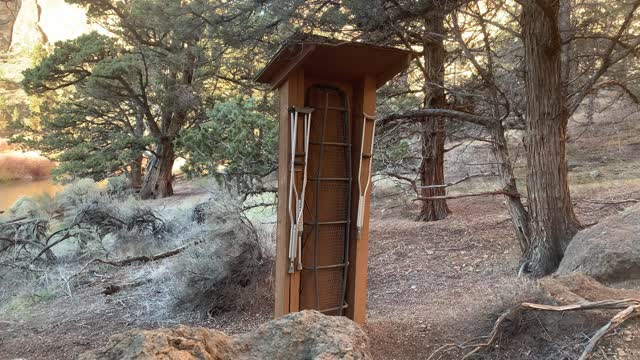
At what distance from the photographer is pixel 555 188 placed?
18.0 feet

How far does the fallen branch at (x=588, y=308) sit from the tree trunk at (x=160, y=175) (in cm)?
1831

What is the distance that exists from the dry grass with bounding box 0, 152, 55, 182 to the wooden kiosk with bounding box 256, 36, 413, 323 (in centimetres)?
3159

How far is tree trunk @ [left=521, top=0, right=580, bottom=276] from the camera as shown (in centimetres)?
542

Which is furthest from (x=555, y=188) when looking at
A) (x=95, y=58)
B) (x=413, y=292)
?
(x=95, y=58)

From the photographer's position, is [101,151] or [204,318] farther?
[101,151]

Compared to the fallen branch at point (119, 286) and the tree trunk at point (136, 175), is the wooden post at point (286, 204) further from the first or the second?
the tree trunk at point (136, 175)

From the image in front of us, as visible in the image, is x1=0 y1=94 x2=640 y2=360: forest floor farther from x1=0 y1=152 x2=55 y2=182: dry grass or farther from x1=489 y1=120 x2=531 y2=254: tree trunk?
x1=0 y1=152 x2=55 y2=182: dry grass

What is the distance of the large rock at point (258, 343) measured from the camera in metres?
2.05

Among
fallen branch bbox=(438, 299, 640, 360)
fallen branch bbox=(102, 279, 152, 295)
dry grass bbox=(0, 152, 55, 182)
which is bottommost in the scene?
fallen branch bbox=(102, 279, 152, 295)

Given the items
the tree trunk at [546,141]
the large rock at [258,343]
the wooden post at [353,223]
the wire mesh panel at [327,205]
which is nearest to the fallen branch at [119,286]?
the wire mesh panel at [327,205]

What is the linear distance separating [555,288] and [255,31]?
198 inches

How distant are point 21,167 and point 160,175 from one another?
1723cm

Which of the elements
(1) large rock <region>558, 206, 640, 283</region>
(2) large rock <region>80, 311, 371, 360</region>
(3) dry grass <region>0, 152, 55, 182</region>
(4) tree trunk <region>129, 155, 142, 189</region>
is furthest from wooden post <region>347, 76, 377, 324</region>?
(3) dry grass <region>0, 152, 55, 182</region>

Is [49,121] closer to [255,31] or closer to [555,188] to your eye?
[255,31]
